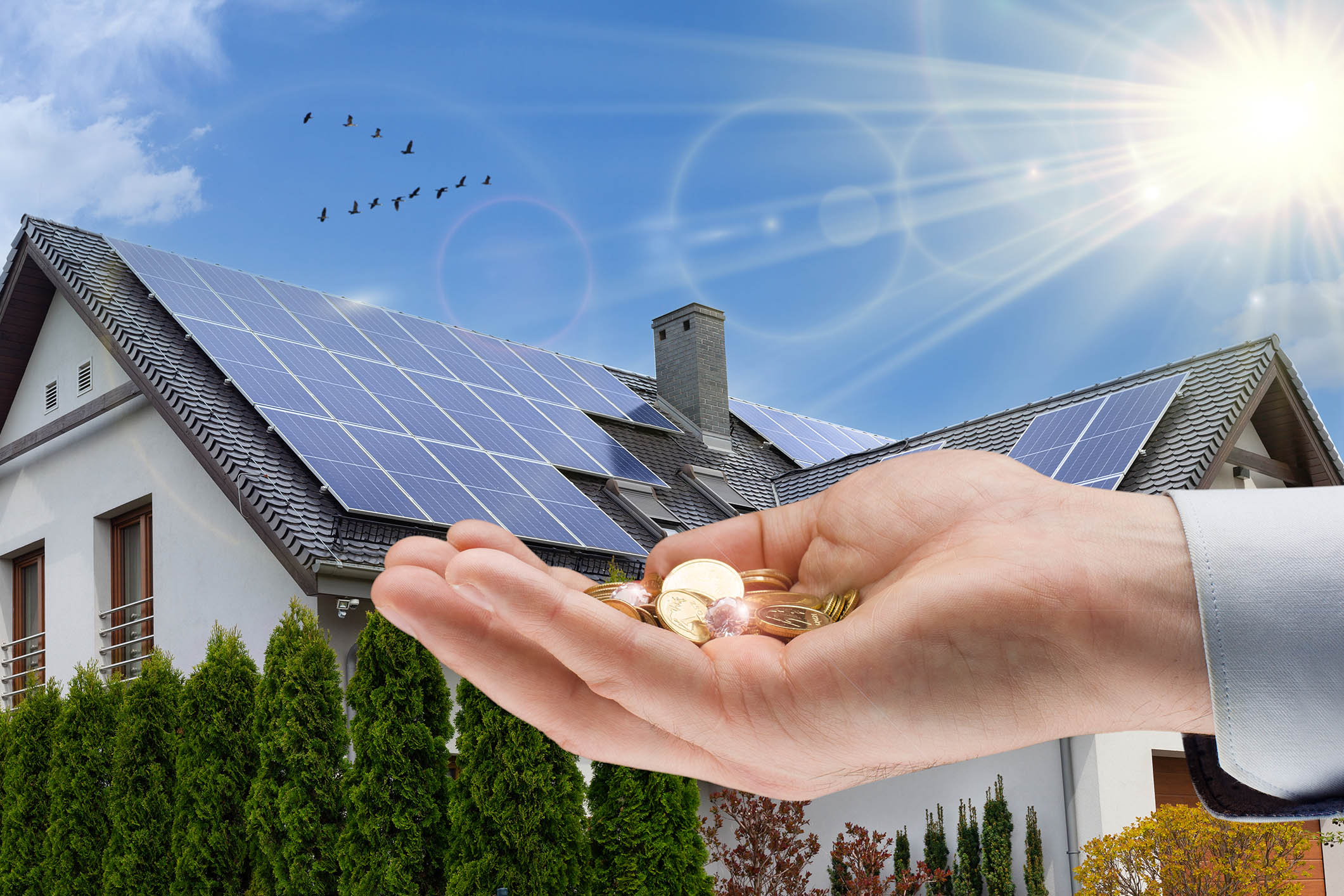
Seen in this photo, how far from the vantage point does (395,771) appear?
8.57 m

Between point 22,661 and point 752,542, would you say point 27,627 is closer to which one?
point 22,661

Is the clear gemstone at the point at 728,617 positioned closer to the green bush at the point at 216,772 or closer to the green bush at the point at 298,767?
the green bush at the point at 298,767

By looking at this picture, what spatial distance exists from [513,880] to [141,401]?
652 cm

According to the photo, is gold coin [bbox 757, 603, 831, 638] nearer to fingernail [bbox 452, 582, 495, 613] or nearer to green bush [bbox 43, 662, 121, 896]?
fingernail [bbox 452, 582, 495, 613]

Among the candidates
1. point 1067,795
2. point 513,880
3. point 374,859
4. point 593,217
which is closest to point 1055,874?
point 1067,795

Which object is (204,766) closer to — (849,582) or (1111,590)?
(849,582)

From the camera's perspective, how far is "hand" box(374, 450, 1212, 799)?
7.05ft

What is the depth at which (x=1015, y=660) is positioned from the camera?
221cm

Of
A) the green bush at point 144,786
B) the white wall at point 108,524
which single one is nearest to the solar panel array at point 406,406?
the white wall at point 108,524

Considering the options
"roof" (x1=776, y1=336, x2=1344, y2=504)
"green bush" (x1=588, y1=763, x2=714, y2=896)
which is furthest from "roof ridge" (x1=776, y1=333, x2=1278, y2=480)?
"green bush" (x1=588, y1=763, x2=714, y2=896)

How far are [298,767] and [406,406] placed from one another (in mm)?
4402

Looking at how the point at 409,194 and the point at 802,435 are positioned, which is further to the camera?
the point at 802,435

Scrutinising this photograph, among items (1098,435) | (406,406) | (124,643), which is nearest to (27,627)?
(124,643)

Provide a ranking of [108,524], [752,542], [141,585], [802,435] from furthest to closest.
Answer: [802,435] < [108,524] < [141,585] < [752,542]
